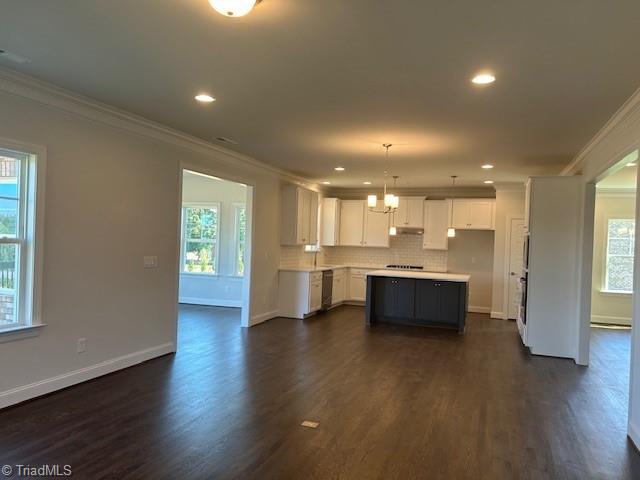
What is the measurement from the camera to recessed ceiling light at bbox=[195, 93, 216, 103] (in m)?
3.86

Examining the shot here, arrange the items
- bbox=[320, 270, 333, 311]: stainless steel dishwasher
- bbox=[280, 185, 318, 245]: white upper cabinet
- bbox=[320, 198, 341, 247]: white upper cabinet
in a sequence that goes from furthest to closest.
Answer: bbox=[320, 198, 341, 247]: white upper cabinet, bbox=[320, 270, 333, 311]: stainless steel dishwasher, bbox=[280, 185, 318, 245]: white upper cabinet

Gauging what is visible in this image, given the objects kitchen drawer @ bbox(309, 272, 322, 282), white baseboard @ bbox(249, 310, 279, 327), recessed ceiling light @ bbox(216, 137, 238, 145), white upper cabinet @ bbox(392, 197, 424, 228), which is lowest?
white baseboard @ bbox(249, 310, 279, 327)

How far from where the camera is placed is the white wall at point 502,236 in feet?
28.6

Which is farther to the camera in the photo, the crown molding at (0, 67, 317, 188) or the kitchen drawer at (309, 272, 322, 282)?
the kitchen drawer at (309, 272, 322, 282)

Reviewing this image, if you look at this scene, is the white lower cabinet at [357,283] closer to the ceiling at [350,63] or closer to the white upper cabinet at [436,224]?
the white upper cabinet at [436,224]

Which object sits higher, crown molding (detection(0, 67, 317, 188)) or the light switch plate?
crown molding (detection(0, 67, 317, 188))

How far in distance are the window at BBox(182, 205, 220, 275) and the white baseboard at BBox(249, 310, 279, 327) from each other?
1.94 m

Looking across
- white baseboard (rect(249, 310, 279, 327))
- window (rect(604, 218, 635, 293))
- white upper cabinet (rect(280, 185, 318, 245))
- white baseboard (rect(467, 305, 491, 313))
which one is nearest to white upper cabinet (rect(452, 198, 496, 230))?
white baseboard (rect(467, 305, 491, 313))

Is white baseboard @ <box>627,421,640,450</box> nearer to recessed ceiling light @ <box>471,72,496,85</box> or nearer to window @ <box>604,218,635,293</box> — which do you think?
recessed ceiling light @ <box>471,72,496,85</box>

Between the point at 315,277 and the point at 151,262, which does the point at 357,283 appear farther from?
the point at 151,262

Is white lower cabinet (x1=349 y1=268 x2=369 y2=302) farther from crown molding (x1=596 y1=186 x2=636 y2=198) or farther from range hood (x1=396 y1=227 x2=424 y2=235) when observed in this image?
crown molding (x1=596 y1=186 x2=636 y2=198)

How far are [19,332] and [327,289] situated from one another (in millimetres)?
5935

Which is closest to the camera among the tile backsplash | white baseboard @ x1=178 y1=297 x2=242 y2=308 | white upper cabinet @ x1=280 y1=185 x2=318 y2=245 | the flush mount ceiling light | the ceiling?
the flush mount ceiling light

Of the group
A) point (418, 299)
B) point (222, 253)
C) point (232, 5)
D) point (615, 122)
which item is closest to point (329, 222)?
point (222, 253)
